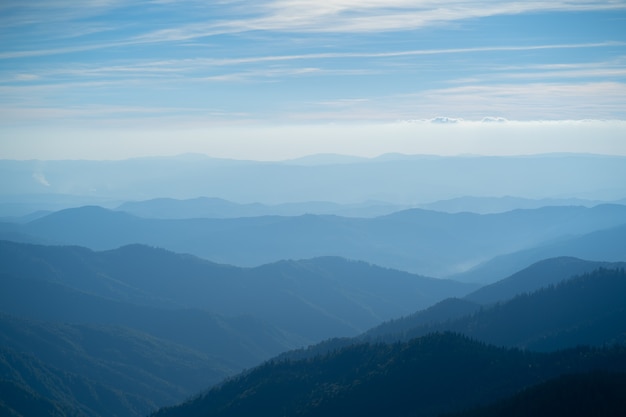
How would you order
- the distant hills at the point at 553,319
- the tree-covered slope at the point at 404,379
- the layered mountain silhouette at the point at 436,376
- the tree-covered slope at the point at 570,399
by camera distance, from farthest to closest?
1. the distant hills at the point at 553,319
2. the tree-covered slope at the point at 404,379
3. the layered mountain silhouette at the point at 436,376
4. the tree-covered slope at the point at 570,399

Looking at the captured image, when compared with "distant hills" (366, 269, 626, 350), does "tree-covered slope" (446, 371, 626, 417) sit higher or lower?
higher

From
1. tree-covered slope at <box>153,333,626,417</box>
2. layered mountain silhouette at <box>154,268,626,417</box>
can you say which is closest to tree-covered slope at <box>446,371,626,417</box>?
layered mountain silhouette at <box>154,268,626,417</box>

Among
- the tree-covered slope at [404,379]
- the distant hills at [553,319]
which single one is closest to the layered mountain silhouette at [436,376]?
the tree-covered slope at [404,379]

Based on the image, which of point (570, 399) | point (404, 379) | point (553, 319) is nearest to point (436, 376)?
point (404, 379)

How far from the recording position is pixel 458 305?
155 m

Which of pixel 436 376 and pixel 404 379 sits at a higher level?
pixel 436 376

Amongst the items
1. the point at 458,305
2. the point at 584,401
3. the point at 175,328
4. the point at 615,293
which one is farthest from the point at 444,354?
the point at 175,328

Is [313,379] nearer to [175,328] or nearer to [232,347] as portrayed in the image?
[232,347]

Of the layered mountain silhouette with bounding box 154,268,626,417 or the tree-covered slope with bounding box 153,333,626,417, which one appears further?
the tree-covered slope with bounding box 153,333,626,417

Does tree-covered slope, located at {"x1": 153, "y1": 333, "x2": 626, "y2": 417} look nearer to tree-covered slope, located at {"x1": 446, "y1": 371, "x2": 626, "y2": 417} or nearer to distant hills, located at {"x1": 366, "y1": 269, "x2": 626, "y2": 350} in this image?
tree-covered slope, located at {"x1": 446, "y1": 371, "x2": 626, "y2": 417}

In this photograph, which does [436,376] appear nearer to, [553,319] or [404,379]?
[404,379]

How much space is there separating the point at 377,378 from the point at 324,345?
128ft

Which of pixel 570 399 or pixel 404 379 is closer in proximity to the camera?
pixel 570 399

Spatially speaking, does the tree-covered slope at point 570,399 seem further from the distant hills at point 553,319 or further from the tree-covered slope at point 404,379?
the distant hills at point 553,319
